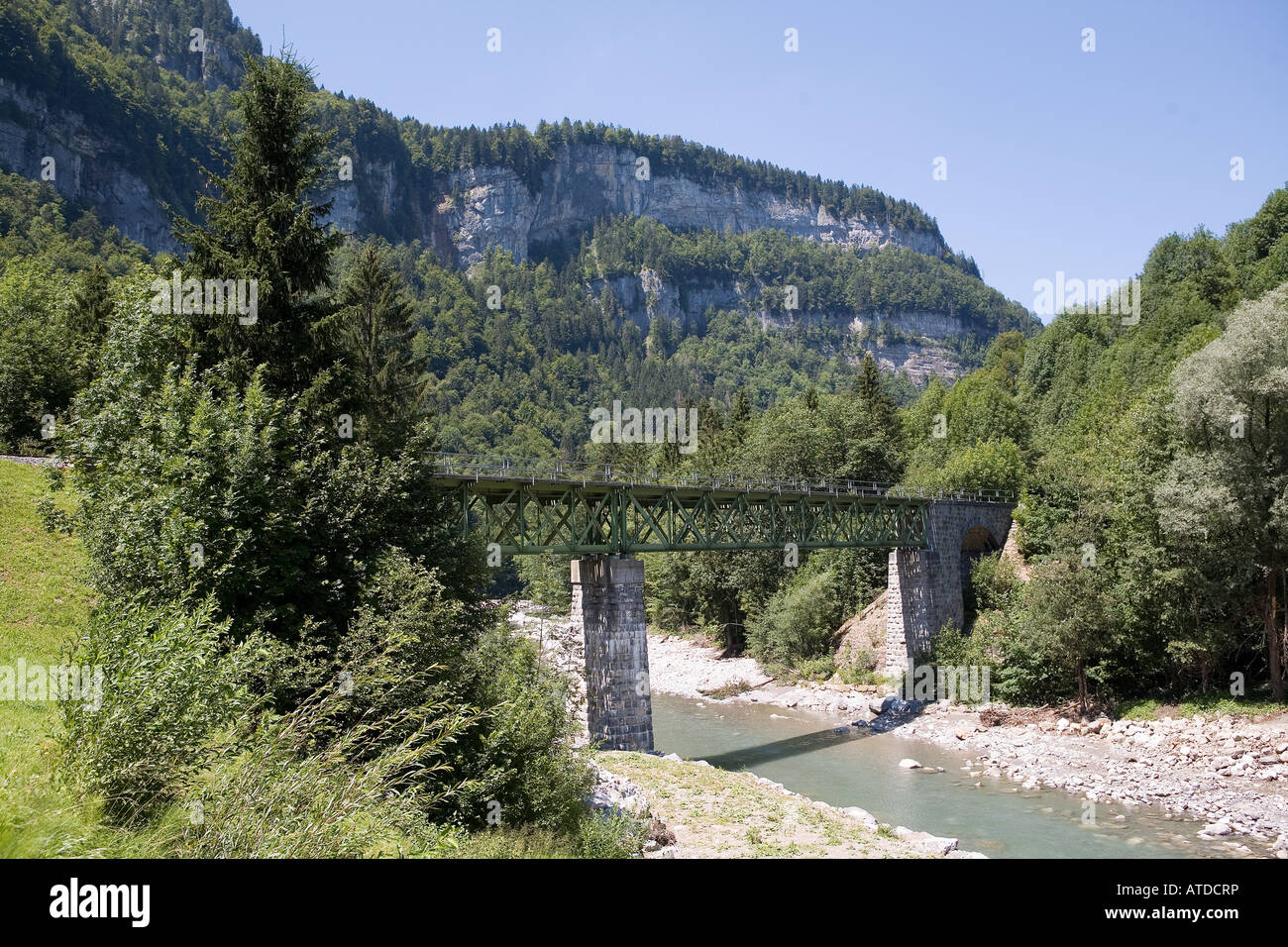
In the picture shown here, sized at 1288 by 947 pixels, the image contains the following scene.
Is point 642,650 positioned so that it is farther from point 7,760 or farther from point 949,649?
point 7,760

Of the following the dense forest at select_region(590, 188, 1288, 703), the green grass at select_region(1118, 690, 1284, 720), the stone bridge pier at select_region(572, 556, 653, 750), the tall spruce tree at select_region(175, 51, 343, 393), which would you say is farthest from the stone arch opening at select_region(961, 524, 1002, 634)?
the tall spruce tree at select_region(175, 51, 343, 393)

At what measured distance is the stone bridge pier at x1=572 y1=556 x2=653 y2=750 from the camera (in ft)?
110

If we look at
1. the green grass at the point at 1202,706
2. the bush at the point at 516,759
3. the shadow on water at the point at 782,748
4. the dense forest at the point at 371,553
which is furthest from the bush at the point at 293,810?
the green grass at the point at 1202,706

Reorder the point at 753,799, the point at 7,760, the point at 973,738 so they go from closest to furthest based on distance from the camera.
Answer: the point at 7,760
the point at 753,799
the point at 973,738

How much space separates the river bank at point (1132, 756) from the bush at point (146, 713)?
20.8 m

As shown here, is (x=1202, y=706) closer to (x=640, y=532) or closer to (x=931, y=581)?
(x=931, y=581)

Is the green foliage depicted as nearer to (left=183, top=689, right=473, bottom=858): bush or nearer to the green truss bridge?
the green truss bridge

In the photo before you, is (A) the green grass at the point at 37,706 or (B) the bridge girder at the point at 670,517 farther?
(B) the bridge girder at the point at 670,517

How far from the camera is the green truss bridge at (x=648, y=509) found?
105ft

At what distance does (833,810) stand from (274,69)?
24620 mm

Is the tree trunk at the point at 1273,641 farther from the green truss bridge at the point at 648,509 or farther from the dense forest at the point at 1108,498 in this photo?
the green truss bridge at the point at 648,509

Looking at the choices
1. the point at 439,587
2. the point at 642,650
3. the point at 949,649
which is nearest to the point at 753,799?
the point at 642,650

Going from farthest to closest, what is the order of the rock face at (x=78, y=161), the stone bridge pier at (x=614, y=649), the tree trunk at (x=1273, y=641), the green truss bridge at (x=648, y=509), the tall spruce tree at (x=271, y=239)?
the rock face at (x=78, y=161) → the stone bridge pier at (x=614, y=649) → the green truss bridge at (x=648, y=509) → the tree trunk at (x=1273, y=641) → the tall spruce tree at (x=271, y=239)
